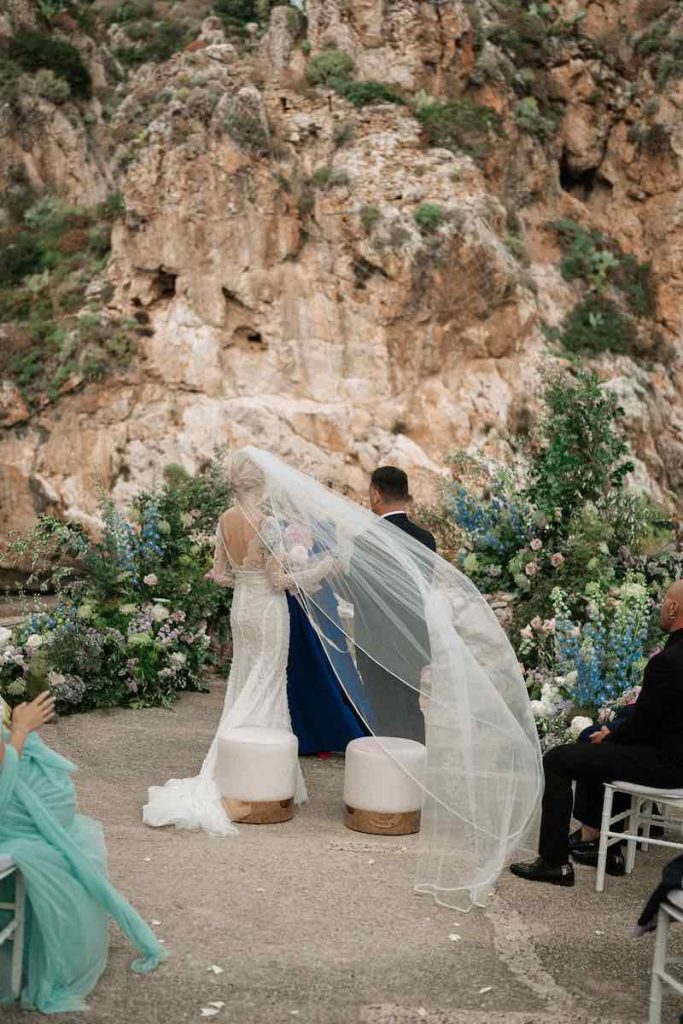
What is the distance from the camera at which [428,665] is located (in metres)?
5.60

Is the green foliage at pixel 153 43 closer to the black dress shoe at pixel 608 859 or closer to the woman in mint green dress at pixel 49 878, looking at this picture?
the black dress shoe at pixel 608 859

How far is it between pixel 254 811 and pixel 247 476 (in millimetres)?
1908

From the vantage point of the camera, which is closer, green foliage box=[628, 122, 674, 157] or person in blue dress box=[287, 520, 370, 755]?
person in blue dress box=[287, 520, 370, 755]

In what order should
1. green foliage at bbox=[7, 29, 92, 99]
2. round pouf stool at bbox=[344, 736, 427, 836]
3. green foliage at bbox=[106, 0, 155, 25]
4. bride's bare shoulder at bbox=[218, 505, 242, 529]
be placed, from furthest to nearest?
green foliage at bbox=[106, 0, 155, 25], green foliage at bbox=[7, 29, 92, 99], bride's bare shoulder at bbox=[218, 505, 242, 529], round pouf stool at bbox=[344, 736, 427, 836]

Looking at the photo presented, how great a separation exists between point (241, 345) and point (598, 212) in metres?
8.25

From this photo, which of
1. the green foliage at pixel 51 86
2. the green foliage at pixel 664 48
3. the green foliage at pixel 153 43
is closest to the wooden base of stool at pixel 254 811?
the green foliage at pixel 51 86

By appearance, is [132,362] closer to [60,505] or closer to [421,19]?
[60,505]

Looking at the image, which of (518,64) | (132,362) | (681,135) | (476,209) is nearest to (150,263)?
(132,362)

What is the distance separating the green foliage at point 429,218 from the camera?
18016 millimetres

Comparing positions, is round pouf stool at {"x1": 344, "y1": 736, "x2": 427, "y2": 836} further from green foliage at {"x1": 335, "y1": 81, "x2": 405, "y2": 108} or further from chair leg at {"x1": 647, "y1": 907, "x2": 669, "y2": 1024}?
green foliage at {"x1": 335, "y1": 81, "x2": 405, "y2": 108}

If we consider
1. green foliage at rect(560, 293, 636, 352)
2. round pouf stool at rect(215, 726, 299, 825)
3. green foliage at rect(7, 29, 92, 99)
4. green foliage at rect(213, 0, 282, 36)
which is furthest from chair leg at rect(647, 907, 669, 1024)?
green foliage at rect(7, 29, 92, 99)

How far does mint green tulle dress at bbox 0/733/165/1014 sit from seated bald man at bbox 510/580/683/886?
219 centimetres

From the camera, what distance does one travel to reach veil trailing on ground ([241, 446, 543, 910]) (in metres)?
5.10

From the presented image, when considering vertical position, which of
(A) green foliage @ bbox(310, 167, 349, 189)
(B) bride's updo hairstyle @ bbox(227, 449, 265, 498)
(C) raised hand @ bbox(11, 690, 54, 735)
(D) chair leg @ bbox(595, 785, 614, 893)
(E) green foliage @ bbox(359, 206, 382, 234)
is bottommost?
(D) chair leg @ bbox(595, 785, 614, 893)
